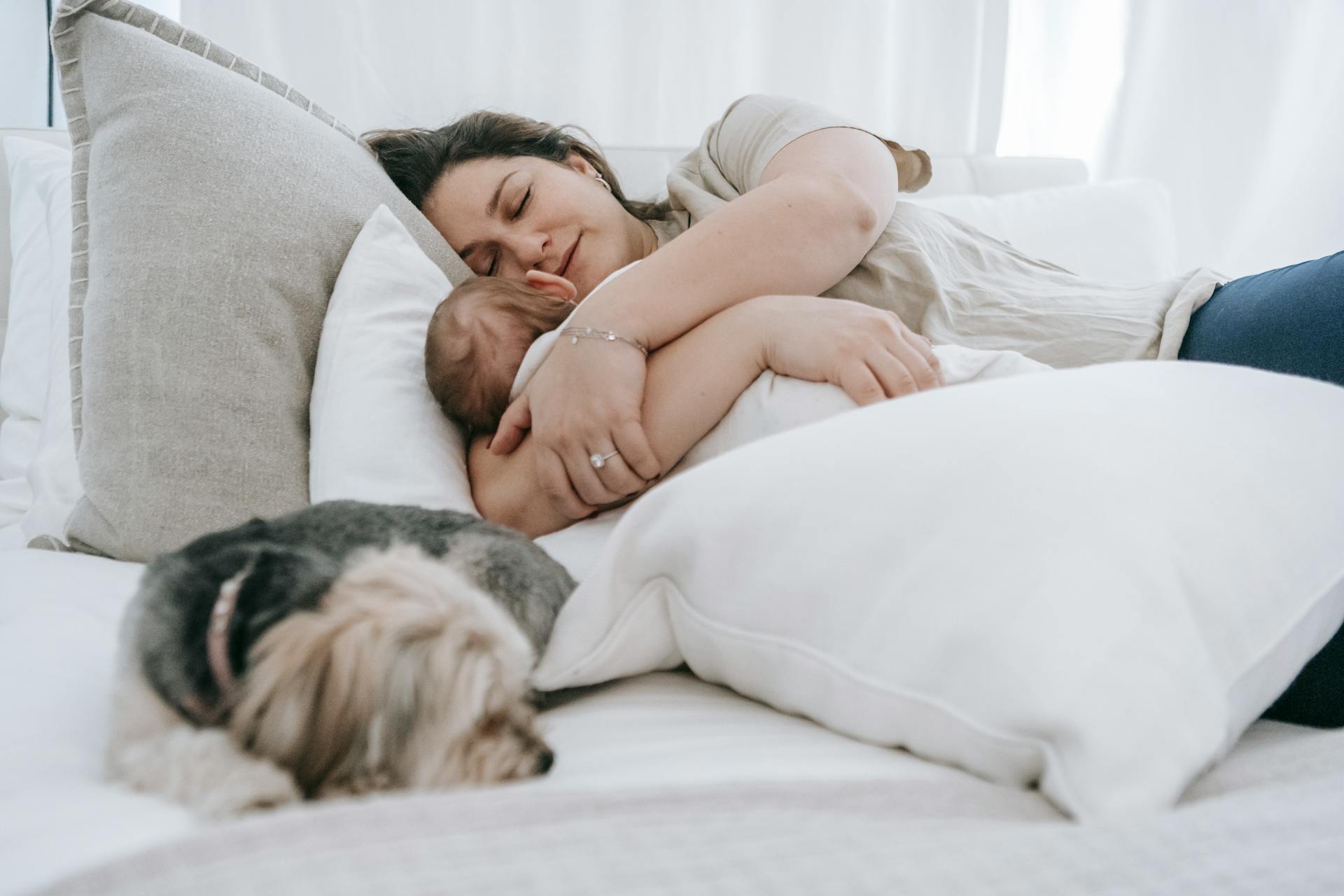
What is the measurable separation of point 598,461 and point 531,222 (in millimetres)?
592

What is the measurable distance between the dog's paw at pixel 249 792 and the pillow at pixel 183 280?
60 cm

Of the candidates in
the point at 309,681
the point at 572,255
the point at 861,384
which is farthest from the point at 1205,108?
the point at 309,681

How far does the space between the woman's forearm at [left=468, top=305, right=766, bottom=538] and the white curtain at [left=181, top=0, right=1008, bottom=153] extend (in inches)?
54.2

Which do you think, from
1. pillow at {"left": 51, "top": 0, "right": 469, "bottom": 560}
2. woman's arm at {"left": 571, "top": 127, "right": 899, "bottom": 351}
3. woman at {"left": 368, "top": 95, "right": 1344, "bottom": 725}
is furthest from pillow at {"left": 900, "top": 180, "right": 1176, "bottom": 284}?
pillow at {"left": 51, "top": 0, "right": 469, "bottom": 560}

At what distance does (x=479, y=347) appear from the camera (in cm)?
109

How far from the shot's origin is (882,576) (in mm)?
558

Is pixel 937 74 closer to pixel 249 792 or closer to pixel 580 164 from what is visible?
pixel 580 164

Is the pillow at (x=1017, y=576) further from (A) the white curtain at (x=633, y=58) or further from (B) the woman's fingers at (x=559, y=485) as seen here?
(A) the white curtain at (x=633, y=58)

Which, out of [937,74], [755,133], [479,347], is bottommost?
[479,347]

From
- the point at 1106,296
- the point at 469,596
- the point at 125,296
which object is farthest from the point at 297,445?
the point at 1106,296

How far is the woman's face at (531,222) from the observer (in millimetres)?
1420

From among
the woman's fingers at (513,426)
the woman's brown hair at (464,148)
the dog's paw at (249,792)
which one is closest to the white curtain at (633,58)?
the woman's brown hair at (464,148)

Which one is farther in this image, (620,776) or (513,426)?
(513,426)

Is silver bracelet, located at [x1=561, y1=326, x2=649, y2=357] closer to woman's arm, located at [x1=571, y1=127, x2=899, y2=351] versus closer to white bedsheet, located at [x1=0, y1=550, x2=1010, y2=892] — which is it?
woman's arm, located at [x1=571, y1=127, x2=899, y2=351]
